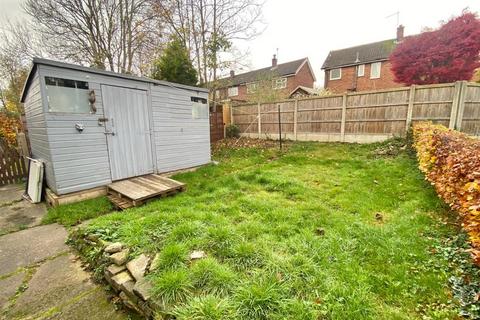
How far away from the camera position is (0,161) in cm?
643

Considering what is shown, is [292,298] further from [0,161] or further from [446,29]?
[446,29]

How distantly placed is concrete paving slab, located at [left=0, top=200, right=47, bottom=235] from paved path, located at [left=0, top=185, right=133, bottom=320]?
44 centimetres

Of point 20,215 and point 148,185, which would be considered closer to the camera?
point 20,215

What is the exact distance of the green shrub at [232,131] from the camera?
40.9ft

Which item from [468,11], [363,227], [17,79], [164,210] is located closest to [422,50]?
[468,11]

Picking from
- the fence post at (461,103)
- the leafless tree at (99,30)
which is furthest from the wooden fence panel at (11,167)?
the fence post at (461,103)

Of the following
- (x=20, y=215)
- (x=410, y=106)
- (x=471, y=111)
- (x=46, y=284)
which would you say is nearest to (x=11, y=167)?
(x=20, y=215)

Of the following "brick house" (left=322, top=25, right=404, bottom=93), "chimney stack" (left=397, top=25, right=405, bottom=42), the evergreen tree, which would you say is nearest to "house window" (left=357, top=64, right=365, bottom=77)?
"brick house" (left=322, top=25, right=404, bottom=93)

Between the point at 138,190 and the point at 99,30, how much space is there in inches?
382

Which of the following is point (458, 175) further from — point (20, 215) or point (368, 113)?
point (20, 215)

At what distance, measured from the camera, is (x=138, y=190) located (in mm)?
4395

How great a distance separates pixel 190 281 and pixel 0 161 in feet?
27.2

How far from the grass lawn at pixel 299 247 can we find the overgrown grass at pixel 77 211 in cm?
70

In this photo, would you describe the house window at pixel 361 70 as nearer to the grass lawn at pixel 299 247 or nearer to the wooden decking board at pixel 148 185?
the grass lawn at pixel 299 247
